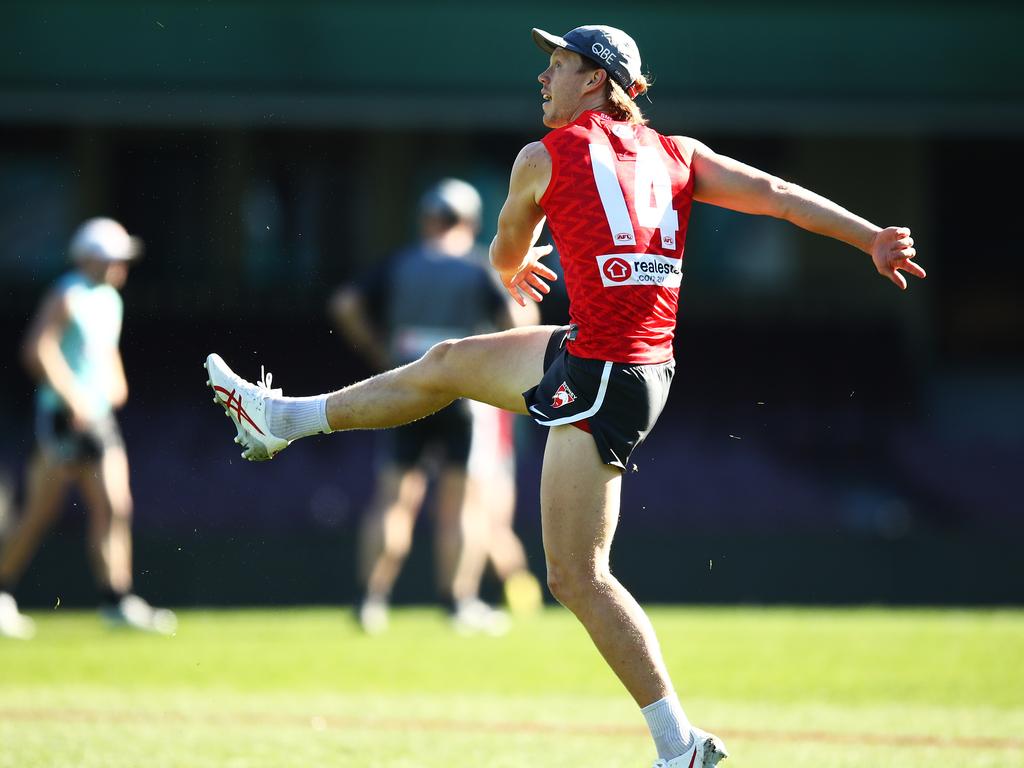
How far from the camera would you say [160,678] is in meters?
8.34

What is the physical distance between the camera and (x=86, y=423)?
33.1 feet

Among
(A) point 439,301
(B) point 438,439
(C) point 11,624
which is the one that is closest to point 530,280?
(B) point 438,439

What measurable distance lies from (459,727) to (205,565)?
6.67 meters

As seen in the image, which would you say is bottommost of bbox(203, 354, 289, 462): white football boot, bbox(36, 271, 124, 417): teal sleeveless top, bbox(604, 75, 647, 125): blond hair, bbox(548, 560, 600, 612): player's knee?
bbox(36, 271, 124, 417): teal sleeveless top

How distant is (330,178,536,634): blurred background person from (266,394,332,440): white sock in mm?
4473

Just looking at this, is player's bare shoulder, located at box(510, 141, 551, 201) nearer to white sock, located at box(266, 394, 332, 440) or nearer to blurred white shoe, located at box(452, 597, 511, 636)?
white sock, located at box(266, 394, 332, 440)

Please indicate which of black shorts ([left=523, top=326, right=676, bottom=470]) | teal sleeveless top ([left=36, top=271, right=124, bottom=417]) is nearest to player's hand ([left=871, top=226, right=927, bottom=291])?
black shorts ([left=523, top=326, right=676, bottom=470])

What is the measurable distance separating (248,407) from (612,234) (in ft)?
5.11

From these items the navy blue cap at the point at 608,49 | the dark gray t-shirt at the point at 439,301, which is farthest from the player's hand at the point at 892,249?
the dark gray t-shirt at the point at 439,301

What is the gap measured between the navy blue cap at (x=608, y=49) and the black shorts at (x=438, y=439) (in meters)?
5.06

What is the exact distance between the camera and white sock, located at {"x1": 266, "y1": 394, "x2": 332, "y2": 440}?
5.51 meters

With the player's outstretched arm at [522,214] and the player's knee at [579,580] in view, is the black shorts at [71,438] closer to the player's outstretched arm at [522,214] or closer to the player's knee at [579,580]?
the player's outstretched arm at [522,214]

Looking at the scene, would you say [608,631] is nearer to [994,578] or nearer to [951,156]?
[994,578]

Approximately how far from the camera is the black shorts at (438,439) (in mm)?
10180
